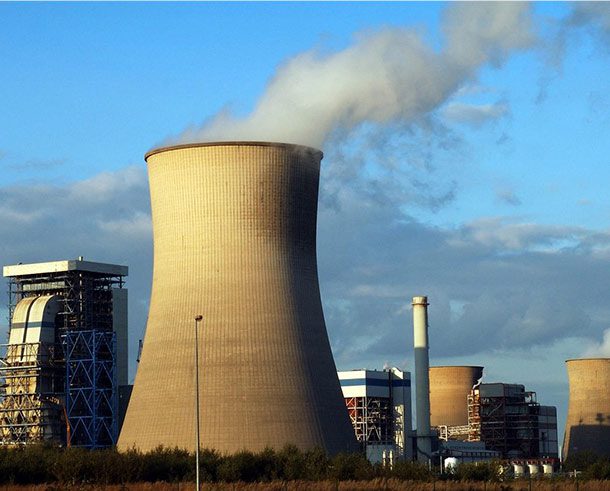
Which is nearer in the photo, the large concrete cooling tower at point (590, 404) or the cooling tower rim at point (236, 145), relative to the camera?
the cooling tower rim at point (236, 145)

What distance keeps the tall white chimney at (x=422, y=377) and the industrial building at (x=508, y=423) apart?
11419mm

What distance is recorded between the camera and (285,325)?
1206 inches

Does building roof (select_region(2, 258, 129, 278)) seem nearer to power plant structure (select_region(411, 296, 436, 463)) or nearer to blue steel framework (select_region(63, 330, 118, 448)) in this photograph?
blue steel framework (select_region(63, 330, 118, 448))

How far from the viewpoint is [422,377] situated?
51500mm

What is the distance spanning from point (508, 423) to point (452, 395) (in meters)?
3.95

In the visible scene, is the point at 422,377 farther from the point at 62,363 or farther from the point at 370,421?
the point at 62,363

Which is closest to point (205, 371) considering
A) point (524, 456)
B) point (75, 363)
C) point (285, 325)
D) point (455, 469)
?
point (285, 325)

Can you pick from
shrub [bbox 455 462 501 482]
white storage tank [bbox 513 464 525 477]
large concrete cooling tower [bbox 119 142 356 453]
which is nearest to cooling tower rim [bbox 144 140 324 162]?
large concrete cooling tower [bbox 119 142 356 453]

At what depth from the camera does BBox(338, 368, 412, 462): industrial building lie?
5416 cm

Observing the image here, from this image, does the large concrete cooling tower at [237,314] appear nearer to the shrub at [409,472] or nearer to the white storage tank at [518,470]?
the shrub at [409,472]

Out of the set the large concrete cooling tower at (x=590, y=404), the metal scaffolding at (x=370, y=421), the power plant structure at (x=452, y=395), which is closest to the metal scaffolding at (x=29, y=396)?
the metal scaffolding at (x=370, y=421)

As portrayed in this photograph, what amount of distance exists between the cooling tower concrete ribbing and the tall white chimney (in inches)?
548

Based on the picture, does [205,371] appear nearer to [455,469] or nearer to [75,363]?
[455,469]

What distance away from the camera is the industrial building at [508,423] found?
62875 mm
